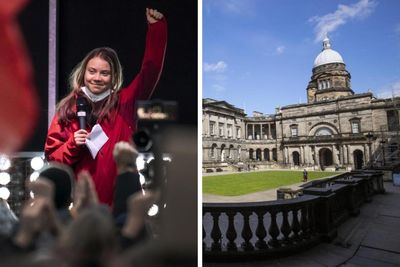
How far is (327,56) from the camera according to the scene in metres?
34.9

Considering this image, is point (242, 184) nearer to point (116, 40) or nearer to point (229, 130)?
point (116, 40)

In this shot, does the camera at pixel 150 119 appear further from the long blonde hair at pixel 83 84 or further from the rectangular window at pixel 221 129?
the rectangular window at pixel 221 129

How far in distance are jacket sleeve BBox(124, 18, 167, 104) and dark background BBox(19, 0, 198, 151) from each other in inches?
1.5

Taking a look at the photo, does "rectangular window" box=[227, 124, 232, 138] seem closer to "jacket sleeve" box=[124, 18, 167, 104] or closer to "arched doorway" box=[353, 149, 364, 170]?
"arched doorway" box=[353, 149, 364, 170]

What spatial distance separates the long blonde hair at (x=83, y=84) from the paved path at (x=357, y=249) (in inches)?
82.8

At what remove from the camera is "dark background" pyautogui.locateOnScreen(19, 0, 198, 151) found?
1.86 m

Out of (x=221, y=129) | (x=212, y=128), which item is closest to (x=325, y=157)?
(x=221, y=129)

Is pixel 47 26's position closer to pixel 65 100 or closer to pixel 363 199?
pixel 65 100

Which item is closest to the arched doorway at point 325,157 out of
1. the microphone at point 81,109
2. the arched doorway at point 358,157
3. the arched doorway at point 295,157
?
the arched doorway at point 295,157

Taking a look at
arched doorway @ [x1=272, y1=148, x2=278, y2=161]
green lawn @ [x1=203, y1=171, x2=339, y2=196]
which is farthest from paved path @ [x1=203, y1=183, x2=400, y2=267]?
arched doorway @ [x1=272, y1=148, x2=278, y2=161]

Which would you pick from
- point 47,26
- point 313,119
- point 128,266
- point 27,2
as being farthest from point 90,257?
point 313,119

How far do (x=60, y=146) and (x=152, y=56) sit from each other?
36.3 inches

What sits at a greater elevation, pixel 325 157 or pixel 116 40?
pixel 116 40

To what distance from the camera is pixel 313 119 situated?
87.1 ft
